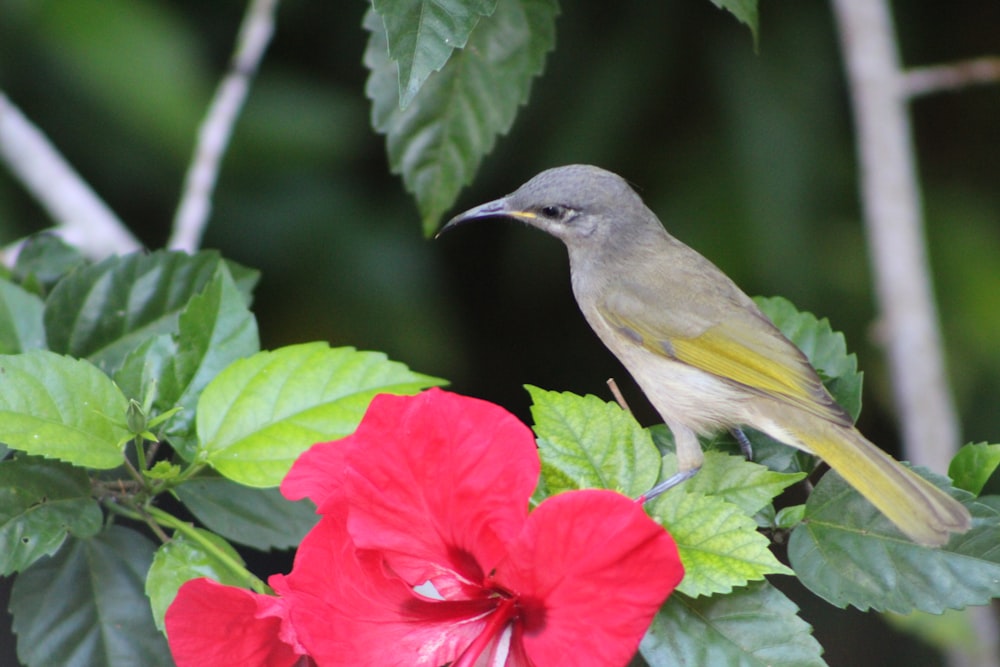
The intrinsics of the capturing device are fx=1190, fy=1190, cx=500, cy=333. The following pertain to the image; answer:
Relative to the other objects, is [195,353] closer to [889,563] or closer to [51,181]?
[889,563]

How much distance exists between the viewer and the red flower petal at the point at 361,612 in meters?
1.09

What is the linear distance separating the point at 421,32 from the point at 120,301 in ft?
2.16

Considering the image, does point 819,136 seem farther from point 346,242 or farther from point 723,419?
point 723,419

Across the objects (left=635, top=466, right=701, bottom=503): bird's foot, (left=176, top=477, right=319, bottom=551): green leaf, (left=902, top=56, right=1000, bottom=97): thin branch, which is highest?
(left=902, top=56, right=1000, bottom=97): thin branch

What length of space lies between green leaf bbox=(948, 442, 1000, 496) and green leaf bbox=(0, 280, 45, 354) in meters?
1.23

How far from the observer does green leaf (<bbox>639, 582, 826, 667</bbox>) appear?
1131 mm

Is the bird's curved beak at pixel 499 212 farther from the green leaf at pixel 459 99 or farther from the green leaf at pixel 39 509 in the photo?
the green leaf at pixel 39 509

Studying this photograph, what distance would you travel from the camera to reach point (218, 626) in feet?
3.81

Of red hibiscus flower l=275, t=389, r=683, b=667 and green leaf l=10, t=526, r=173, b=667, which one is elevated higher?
red hibiscus flower l=275, t=389, r=683, b=667

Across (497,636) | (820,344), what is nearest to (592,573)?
(497,636)

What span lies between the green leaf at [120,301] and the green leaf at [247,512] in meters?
0.29

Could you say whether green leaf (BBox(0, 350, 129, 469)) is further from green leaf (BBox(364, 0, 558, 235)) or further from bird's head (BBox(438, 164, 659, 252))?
green leaf (BBox(364, 0, 558, 235))

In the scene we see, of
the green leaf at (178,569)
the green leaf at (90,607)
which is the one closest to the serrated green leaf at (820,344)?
the green leaf at (178,569)

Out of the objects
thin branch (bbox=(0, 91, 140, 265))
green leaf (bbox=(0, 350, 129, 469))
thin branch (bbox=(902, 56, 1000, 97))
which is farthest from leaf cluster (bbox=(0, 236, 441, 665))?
thin branch (bbox=(902, 56, 1000, 97))
